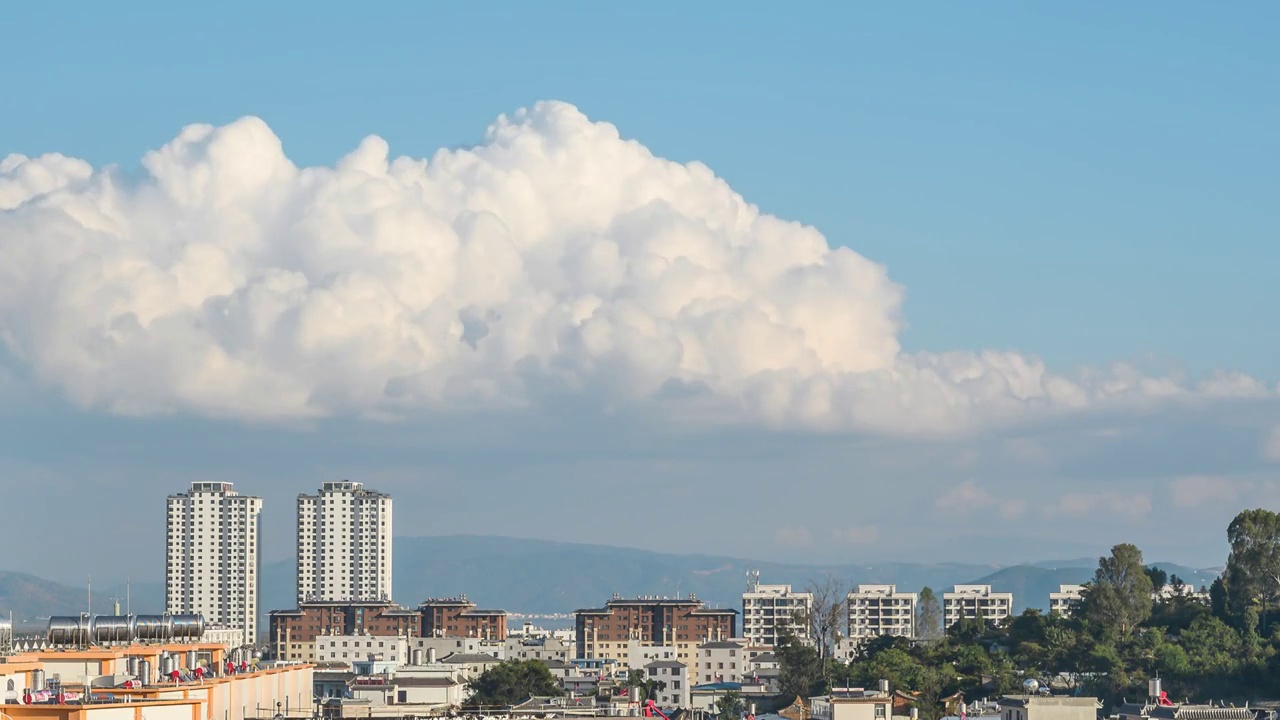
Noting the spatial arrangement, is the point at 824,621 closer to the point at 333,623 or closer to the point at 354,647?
the point at 354,647

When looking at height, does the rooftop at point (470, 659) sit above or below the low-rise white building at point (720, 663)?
above

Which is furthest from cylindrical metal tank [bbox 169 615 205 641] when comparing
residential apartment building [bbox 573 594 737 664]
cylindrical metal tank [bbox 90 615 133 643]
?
residential apartment building [bbox 573 594 737 664]

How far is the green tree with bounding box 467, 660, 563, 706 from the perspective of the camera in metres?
109

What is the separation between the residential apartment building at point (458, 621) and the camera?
623ft

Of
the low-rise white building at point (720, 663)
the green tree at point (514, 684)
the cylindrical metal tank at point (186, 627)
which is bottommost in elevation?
the low-rise white building at point (720, 663)

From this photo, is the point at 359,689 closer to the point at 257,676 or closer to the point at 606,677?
the point at 606,677

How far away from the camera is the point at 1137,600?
117 meters

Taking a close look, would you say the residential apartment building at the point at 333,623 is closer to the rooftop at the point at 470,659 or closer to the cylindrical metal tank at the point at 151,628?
the rooftop at the point at 470,659

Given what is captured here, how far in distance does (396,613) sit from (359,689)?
297ft

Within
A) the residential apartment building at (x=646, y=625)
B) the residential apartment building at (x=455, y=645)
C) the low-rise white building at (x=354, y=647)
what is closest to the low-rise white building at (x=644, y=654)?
the residential apartment building at (x=455, y=645)

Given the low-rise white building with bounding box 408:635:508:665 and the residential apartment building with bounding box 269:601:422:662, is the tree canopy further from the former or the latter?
the residential apartment building with bounding box 269:601:422:662

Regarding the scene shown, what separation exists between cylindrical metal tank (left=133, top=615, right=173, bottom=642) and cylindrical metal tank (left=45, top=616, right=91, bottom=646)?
7.40ft

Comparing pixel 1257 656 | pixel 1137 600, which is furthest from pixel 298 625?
pixel 1257 656

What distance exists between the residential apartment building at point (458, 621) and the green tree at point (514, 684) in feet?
243
